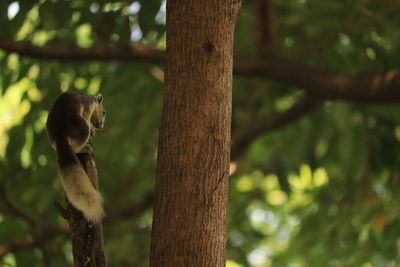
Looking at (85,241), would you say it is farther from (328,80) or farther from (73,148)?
(328,80)

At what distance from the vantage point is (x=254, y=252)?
7520 mm

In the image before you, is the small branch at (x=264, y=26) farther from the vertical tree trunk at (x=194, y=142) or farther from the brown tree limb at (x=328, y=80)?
the vertical tree trunk at (x=194, y=142)

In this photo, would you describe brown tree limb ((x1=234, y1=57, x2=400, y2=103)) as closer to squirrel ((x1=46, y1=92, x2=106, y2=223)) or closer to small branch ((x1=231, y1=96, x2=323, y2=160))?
small branch ((x1=231, y1=96, x2=323, y2=160))

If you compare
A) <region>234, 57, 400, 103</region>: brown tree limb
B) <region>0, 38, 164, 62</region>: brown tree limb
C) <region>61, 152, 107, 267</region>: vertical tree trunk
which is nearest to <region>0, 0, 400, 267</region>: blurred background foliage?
<region>0, 38, 164, 62</region>: brown tree limb

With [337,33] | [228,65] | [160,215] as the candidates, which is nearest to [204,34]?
[228,65]

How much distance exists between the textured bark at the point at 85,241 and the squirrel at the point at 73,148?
0.28 feet

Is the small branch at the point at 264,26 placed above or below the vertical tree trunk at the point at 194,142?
below

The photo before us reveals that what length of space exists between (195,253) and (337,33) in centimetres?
371

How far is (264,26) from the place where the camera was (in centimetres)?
564

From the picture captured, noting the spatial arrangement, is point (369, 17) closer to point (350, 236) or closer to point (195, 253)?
point (350, 236)

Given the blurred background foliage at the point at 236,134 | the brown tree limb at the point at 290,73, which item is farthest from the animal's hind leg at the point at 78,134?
the brown tree limb at the point at 290,73

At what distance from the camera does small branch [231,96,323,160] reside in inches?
252

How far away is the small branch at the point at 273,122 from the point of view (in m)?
6.39

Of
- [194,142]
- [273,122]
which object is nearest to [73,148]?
[194,142]
